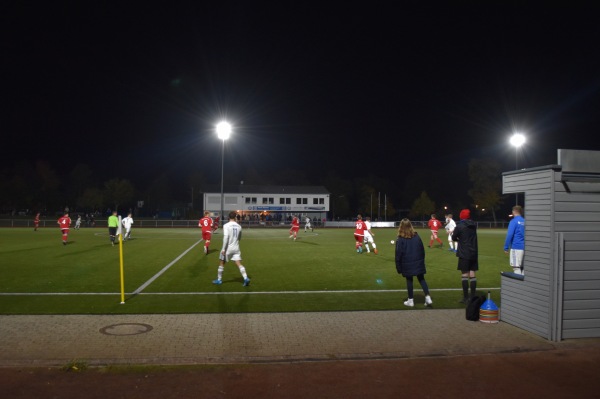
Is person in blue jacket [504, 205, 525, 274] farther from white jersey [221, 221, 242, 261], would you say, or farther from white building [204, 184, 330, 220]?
white building [204, 184, 330, 220]

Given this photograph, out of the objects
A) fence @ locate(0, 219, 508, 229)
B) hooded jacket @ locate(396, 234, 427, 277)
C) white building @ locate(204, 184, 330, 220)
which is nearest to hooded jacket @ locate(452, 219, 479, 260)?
hooded jacket @ locate(396, 234, 427, 277)

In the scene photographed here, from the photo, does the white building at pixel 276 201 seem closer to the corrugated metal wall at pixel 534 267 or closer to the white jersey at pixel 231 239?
the white jersey at pixel 231 239

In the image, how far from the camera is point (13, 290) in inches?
429

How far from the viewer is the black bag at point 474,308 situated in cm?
808

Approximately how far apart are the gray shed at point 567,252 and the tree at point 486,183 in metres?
83.8

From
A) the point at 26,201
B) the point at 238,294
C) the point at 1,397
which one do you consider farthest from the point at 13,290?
the point at 26,201

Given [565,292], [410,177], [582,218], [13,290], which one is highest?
[410,177]

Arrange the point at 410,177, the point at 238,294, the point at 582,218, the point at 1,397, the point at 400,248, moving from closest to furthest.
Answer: the point at 1,397 < the point at 582,218 < the point at 400,248 < the point at 238,294 < the point at 410,177

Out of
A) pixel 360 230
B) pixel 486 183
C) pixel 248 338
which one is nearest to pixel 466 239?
pixel 248 338

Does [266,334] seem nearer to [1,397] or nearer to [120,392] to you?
[120,392]

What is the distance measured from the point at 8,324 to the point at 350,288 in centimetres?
736

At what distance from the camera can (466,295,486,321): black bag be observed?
808 centimetres

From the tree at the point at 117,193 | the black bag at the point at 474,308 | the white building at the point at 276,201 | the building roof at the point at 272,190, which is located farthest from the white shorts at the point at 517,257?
the tree at the point at 117,193

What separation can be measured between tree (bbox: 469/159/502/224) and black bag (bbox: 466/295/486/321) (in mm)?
83589
